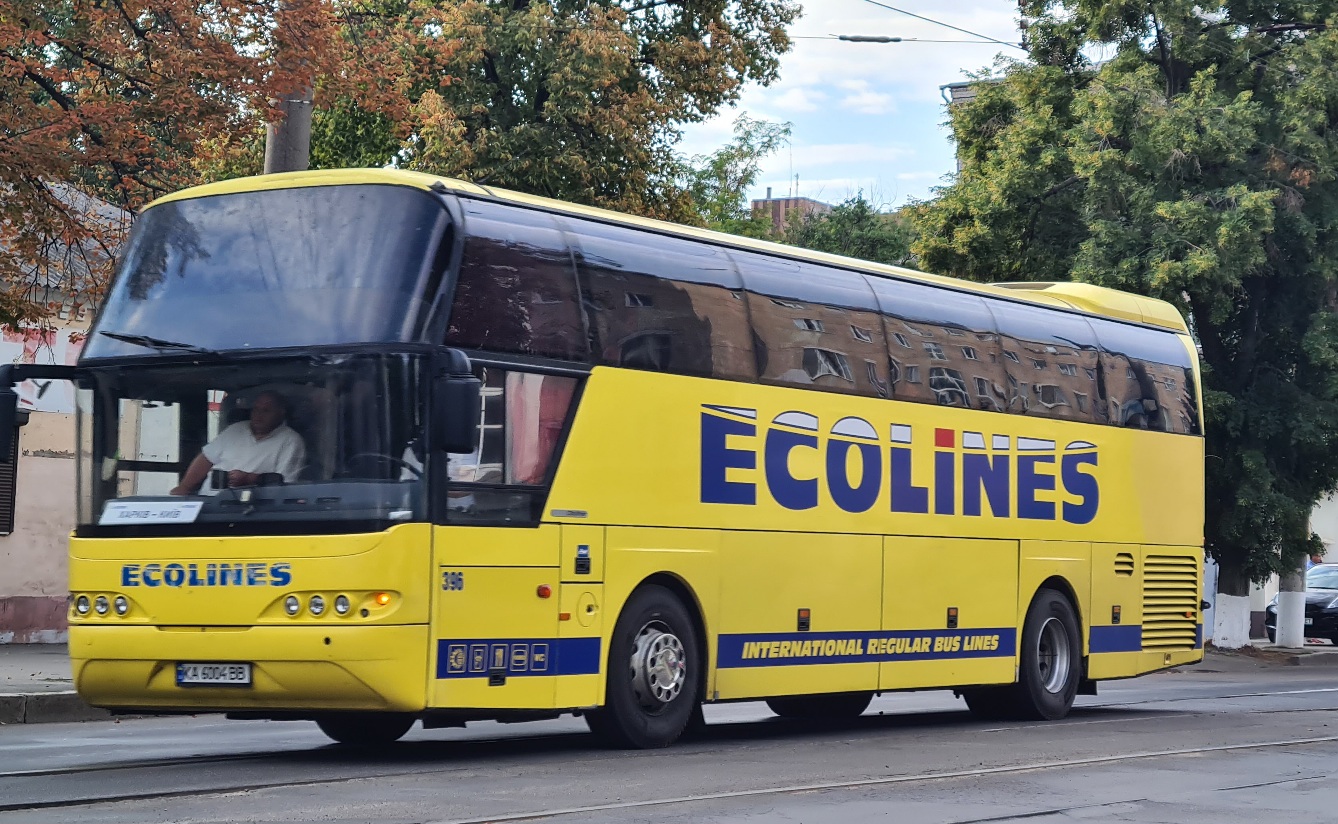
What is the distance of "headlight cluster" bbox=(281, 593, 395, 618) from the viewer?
10648 millimetres

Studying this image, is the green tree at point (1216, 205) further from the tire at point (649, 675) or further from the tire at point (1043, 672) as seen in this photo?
the tire at point (649, 675)

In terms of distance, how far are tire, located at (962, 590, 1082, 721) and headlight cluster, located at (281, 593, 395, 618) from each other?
25.3ft

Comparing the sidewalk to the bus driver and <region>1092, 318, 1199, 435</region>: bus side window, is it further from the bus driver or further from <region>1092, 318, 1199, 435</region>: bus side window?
<region>1092, 318, 1199, 435</region>: bus side window

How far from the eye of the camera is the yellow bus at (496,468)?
1080 cm

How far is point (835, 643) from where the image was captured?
47.8 ft

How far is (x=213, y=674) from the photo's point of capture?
10.9 m

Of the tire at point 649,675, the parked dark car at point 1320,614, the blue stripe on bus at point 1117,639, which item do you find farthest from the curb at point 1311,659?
the tire at point 649,675

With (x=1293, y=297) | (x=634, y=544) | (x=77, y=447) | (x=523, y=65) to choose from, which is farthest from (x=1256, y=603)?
(x=77, y=447)

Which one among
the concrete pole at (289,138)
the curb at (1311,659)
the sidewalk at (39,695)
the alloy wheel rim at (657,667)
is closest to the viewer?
the alloy wheel rim at (657,667)

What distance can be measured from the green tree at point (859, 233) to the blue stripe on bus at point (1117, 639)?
44627 millimetres

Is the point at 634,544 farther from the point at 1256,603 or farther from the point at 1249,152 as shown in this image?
the point at 1256,603

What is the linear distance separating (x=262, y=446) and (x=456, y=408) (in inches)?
A: 46.7

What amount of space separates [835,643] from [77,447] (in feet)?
19.3

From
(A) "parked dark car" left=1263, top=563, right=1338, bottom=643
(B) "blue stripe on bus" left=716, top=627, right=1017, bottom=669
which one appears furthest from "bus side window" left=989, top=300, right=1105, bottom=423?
(A) "parked dark car" left=1263, top=563, right=1338, bottom=643
